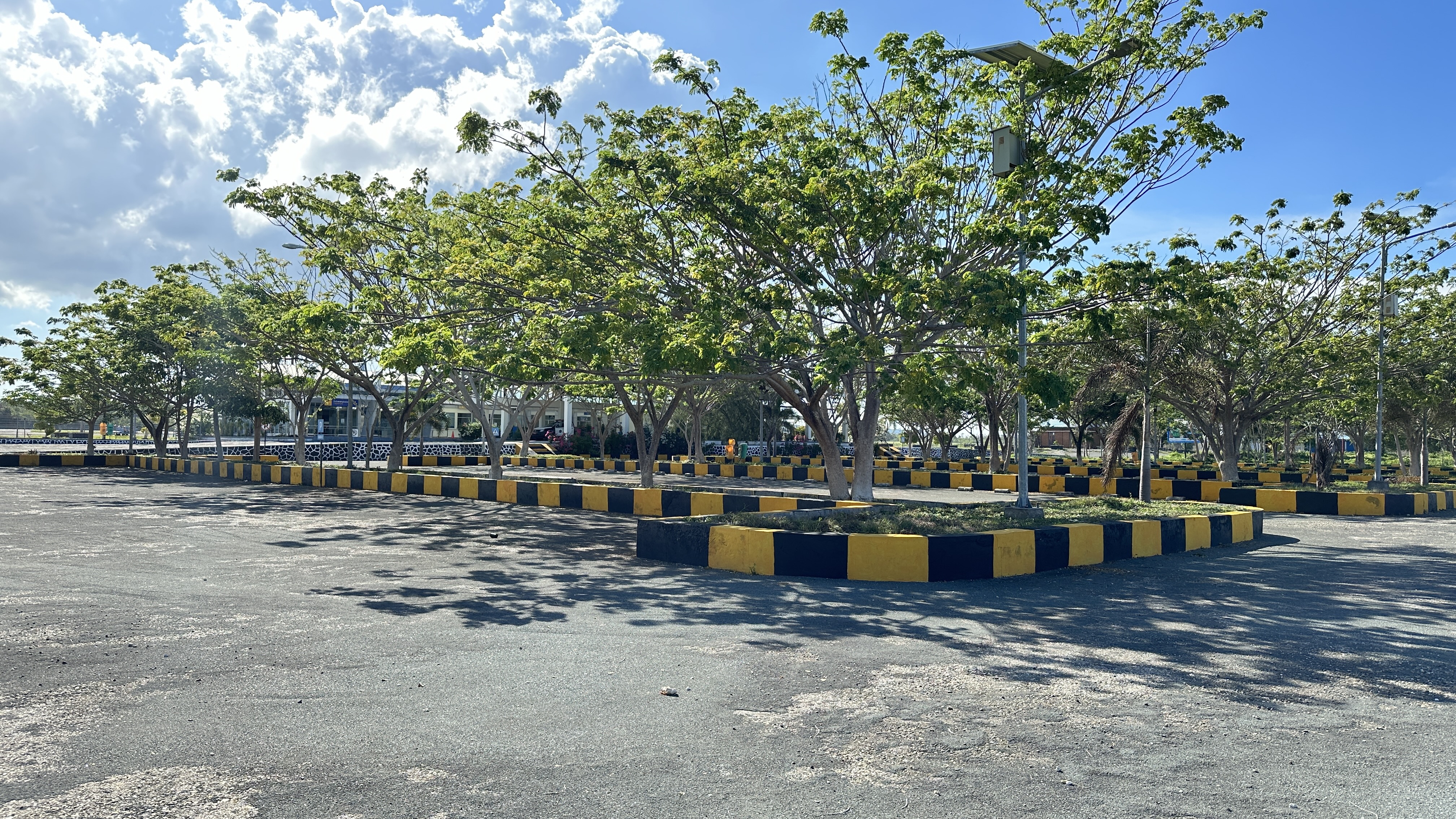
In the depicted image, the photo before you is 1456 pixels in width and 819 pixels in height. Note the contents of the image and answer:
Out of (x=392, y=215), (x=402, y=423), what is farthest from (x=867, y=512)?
(x=402, y=423)

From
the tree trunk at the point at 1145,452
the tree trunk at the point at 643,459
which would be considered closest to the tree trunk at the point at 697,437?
the tree trunk at the point at 643,459

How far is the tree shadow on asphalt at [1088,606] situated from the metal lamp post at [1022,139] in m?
2.02

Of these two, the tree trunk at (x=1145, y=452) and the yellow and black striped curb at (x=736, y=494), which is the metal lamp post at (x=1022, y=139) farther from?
the tree trunk at (x=1145, y=452)

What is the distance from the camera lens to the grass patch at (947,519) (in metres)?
9.30

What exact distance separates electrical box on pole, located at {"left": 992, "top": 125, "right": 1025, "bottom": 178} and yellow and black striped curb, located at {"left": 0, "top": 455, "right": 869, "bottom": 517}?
4.45 metres

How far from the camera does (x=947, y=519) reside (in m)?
10.3

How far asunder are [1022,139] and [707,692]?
26.9ft

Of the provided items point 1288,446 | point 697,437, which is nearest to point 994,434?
point 697,437

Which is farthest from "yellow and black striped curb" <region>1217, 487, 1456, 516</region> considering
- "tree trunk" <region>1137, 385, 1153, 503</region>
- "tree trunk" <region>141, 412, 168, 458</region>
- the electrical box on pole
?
"tree trunk" <region>141, 412, 168, 458</region>

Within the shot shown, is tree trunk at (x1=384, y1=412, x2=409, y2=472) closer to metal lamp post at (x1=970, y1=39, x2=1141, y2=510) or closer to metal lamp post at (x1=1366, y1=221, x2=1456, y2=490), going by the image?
metal lamp post at (x1=970, y1=39, x2=1141, y2=510)

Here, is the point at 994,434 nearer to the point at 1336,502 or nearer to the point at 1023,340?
the point at 1336,502

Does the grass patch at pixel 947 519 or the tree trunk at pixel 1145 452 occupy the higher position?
the tree trunk at pixel 1145 452

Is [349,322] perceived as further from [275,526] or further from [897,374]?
[897,374]

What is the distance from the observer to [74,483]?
21.1 meters
